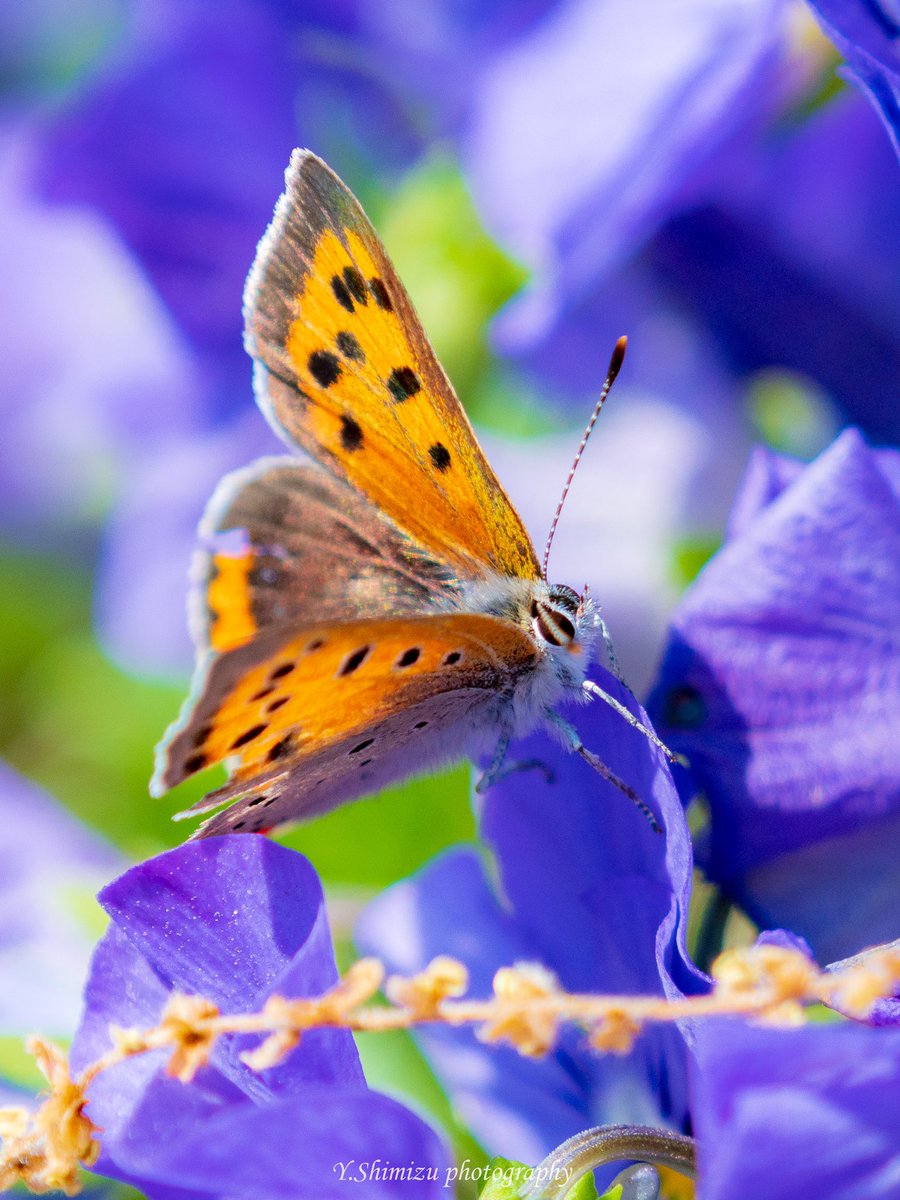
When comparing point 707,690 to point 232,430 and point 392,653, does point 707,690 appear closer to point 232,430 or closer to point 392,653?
point 392,653

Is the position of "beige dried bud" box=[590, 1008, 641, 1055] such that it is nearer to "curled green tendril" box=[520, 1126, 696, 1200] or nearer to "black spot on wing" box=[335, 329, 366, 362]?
"curled green tendril" box=[520, 1126, 696, 1200]

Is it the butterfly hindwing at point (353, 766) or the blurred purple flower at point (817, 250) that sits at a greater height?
the blurred purple flower at point (817, 250)

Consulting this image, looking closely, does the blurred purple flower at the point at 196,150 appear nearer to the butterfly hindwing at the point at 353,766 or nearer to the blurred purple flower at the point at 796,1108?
the butterfly hindwing at the point at 353,766

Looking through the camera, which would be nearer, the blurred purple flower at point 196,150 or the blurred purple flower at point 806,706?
the blurred purple flower at point 806,706

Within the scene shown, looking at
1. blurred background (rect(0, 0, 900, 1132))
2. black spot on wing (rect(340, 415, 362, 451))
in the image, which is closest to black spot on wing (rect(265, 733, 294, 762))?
black spot on wing (rect(340, 415, 362, 451))

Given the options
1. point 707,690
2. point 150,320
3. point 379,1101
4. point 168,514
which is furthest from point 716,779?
point 150,320

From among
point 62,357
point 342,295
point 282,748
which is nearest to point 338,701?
point 282,748

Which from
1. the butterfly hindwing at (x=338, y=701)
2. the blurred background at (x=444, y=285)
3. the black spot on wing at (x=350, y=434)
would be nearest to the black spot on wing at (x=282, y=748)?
the butterfly hindwing at (x=338, y=701)
